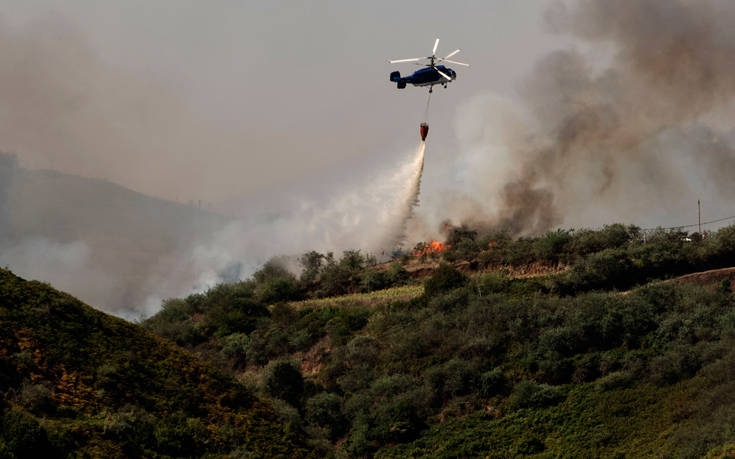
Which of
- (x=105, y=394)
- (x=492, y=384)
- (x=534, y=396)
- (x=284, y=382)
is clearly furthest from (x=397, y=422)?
(x=105, y=394)

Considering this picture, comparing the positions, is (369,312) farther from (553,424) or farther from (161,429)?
(161,429)

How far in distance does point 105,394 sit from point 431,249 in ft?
218

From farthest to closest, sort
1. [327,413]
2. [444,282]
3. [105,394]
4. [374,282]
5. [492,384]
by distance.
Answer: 1. [374,282]
2. [444,282]
3. [327,413]
4. [492,384]
5. [105,394]

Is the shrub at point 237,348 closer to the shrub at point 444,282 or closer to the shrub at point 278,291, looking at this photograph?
the shrub at point 278,291

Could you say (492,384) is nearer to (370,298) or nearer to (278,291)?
(370,298)

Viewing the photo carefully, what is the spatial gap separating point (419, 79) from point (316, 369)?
26.8 meters

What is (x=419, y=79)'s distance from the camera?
224ft

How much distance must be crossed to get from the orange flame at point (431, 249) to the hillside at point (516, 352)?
828 centimetres

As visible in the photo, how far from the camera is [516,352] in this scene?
65438 mm

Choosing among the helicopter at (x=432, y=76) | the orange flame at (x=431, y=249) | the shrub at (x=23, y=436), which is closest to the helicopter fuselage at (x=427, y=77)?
the helicopter at (x=432, y=76)

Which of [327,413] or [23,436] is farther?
[327,413]

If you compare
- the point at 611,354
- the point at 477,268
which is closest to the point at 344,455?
the point at 611,354

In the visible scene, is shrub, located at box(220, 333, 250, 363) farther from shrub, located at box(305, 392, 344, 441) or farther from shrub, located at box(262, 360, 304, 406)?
shrub, located at box(305, 392, 344, 441)

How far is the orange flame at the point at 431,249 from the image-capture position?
342 feet
